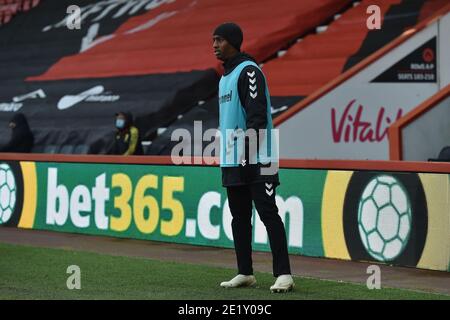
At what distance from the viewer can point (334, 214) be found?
11055 mm

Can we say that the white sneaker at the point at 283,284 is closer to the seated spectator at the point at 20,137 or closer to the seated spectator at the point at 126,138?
the seated spectator at the point at 126,138

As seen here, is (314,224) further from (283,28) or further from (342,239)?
(283,28)

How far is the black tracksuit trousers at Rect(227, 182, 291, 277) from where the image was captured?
812cm

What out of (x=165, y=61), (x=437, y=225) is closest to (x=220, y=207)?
(x=437, y=225)

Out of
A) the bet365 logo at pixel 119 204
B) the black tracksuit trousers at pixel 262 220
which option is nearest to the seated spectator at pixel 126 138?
the bet365 logo at pixel 119 204

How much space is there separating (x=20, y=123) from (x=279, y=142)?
499cm

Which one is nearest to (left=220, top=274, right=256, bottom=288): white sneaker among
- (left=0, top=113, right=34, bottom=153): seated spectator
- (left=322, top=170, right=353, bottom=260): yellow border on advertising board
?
(left=322, top=170, right=353, bottom=260): yellow border on advertising board

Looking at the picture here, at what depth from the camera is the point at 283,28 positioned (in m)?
19.8

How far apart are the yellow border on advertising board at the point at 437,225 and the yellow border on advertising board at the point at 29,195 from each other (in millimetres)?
6044

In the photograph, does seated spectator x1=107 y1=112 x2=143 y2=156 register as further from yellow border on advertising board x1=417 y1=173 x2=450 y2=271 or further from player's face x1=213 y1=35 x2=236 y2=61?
player's face x1=213 y1=35 x2=236 y2=61

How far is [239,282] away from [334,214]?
9.29ft

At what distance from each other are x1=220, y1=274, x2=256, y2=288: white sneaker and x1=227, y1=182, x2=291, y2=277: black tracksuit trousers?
43mm

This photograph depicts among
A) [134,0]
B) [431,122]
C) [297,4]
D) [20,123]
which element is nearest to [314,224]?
[431,122]

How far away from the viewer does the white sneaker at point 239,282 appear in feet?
27.7
